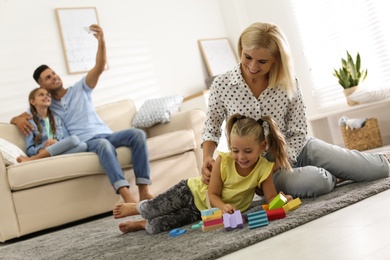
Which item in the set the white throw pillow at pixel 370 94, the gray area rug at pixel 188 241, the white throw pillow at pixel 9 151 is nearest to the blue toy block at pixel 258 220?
the gray area rug at pixel 188 241

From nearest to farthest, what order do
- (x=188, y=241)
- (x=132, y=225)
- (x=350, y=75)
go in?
1. (x=188, y=241)
2. (x=132, y=225)
3. (x=350, y=75)

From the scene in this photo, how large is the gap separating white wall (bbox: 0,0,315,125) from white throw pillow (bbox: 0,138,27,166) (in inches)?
32.1

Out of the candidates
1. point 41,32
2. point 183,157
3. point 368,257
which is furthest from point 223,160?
point 41,32

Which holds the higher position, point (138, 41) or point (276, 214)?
point (138, 41)

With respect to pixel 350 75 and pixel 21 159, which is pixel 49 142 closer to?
pixel 21 159

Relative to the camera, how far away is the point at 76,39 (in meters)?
4.49

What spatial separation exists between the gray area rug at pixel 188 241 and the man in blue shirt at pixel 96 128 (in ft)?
3.08

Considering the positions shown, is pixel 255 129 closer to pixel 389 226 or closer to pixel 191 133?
pixel 389 226

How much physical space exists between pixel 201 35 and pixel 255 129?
3619 mm

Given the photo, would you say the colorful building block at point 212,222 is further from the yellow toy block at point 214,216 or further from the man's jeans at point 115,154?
the man's jeans at point 115,154

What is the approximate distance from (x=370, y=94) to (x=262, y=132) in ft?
8.06

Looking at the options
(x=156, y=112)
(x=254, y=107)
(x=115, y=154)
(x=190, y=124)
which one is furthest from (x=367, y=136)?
(x=254, y=107)

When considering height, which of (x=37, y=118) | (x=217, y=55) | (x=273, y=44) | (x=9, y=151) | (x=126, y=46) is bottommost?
(x=9, y=151)

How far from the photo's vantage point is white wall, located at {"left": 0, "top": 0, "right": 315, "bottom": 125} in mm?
4180
